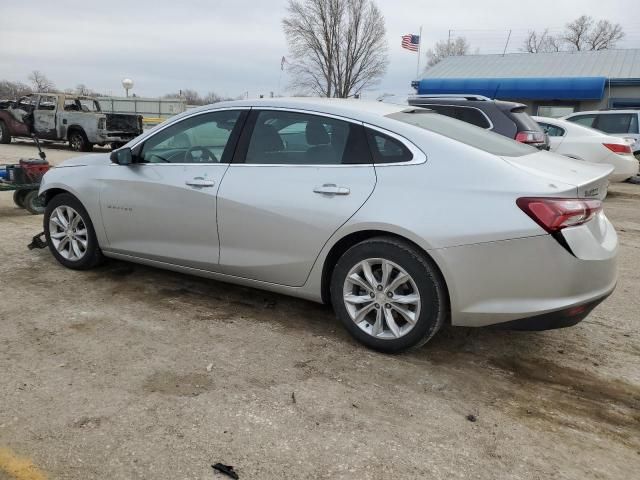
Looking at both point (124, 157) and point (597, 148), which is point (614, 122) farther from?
point (124, 157)

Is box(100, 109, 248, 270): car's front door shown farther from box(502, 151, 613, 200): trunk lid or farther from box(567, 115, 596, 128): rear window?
box(567, 115, 596, 128): rear window

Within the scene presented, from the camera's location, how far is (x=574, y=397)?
3.05 m

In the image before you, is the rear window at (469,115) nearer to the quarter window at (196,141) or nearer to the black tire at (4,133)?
the quarter window at (196,141)

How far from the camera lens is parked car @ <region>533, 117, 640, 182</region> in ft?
34.4

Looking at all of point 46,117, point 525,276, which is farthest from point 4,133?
point 525,276

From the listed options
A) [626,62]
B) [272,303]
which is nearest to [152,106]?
[626,62]

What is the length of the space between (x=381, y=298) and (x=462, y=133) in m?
1.23

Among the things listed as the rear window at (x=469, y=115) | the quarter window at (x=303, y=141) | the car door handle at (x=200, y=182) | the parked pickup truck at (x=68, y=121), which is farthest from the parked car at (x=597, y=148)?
the parked pickup truck at (x=68, y=121)

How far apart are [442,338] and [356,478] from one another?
5.45 ft

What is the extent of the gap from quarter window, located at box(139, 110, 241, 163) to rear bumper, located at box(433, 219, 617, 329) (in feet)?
6.05

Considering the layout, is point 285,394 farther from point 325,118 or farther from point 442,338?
point 325,118

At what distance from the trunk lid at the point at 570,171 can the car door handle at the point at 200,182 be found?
1998 millimetres

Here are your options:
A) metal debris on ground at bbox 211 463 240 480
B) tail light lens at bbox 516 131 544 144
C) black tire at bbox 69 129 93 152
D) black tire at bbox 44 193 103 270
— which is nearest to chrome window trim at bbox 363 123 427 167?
metal debris on ground at bbox 211 463 240 480

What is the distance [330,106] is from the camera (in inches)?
149
